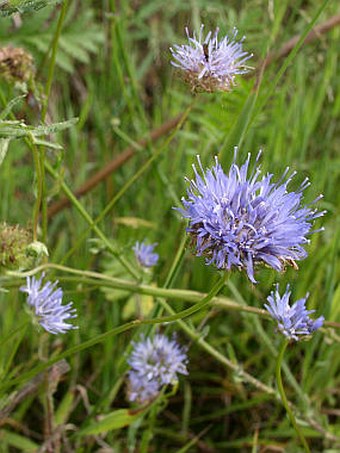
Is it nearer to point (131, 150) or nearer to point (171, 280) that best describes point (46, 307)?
point (171, 280)

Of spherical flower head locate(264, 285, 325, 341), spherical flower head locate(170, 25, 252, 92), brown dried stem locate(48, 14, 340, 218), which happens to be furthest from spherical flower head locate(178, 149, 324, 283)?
brown dried stem locate(48, 14, 340, 218)

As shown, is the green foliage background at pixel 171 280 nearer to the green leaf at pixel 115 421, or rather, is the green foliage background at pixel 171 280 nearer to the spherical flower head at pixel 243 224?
the green leaf at pixel 115 421

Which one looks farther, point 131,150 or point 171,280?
point 131,150

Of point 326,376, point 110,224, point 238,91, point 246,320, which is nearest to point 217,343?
point 246,320

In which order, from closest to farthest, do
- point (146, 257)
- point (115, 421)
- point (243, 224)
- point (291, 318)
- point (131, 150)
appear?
point (243, 224)
point (291, 318)
point (115, 421)
point (146, 257)
point (131, 150)

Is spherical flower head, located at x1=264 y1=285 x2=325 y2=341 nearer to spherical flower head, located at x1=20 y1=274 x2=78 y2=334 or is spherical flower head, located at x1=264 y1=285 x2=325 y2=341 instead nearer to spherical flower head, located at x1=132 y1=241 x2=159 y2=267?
spherical flower head, located at x1=20 y1=274 x2=78 y2=334

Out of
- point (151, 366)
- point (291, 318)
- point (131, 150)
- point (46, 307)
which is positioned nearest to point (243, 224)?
point (291, 318)

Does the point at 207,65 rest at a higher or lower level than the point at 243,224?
higher

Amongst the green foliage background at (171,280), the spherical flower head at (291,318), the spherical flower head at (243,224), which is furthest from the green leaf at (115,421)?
the spherical flower head at (243,224)
